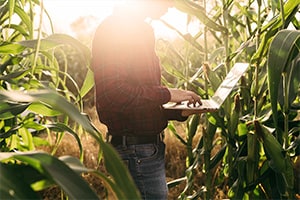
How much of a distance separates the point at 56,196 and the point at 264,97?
3.42 feet

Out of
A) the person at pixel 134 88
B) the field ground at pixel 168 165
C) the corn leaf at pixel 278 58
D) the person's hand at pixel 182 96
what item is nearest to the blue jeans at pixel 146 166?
the person at pixel 134 88

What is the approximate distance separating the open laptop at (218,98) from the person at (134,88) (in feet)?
0.05

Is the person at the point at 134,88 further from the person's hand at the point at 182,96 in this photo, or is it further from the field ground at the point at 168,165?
the field ground at the point at 168,165

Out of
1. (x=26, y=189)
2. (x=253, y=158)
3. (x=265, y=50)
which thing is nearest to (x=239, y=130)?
(x=253, y=158)

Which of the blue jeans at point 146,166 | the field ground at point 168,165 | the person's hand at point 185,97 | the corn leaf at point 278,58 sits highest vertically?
the corn leaf at point 278,58

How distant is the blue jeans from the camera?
1.02 meters

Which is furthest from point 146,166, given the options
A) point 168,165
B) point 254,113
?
point 168,165

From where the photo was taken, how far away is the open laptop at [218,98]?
2.97 feet

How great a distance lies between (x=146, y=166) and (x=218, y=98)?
0.18m

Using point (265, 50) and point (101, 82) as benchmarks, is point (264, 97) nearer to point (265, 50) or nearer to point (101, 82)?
point (265, 50)

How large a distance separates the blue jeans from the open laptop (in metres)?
0.09

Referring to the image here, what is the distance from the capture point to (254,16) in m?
1.39

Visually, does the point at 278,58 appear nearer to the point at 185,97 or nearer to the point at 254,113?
the point at 185,97

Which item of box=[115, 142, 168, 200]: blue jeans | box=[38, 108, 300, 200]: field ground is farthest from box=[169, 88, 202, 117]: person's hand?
box=[38, 108, 300, 200]: field ground
